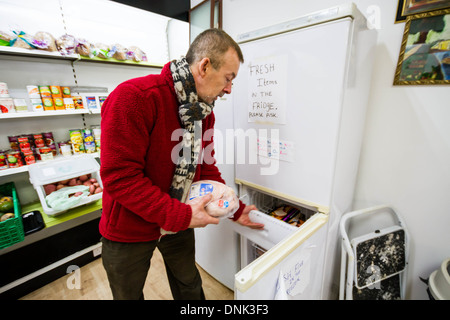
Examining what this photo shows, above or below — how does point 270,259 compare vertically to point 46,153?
below

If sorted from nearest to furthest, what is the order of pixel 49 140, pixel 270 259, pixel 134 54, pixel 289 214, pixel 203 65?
pixel 270 259, pixel 203 65, pixel 289 214, pixel 49 140, pixel 134 54

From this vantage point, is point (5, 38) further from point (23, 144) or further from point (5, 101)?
Result: point (23, 144)

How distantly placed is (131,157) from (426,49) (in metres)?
1.37

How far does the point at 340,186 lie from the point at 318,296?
2.12 feet

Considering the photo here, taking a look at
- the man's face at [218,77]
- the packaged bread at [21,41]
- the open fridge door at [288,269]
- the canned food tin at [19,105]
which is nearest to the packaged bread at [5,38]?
the packaged bread at [21,41]

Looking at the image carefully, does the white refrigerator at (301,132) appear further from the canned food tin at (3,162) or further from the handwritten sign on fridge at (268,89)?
the canned food tin at (3,162)

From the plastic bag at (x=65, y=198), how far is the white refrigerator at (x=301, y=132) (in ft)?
3.92

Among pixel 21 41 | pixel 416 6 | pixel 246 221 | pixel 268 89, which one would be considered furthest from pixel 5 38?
pixel 416 6

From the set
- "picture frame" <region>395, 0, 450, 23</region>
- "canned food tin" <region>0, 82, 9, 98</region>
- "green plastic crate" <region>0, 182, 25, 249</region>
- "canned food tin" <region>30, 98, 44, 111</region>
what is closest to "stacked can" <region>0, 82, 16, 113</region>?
"canned food tin" <region>0, 82, 9, 98</region>

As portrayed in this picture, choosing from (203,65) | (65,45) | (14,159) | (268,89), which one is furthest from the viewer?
(65,45)

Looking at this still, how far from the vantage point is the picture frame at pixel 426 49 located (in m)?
0.91

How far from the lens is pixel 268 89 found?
100cm

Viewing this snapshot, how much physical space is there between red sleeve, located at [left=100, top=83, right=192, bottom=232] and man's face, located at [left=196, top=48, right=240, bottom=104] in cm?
21

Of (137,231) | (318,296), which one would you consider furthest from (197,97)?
(318,296)
